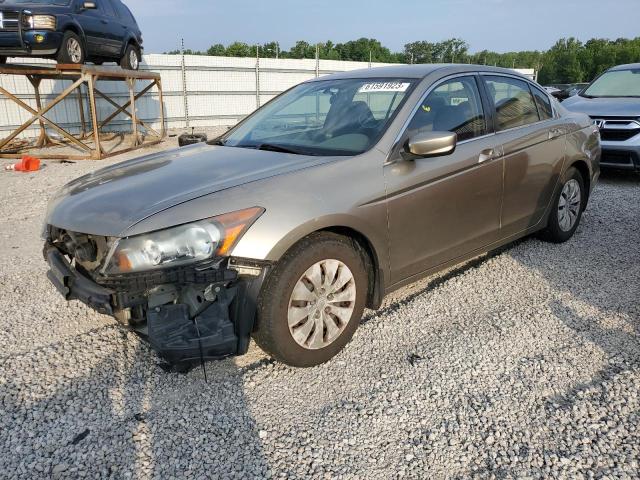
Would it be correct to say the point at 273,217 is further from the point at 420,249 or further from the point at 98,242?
the point at 420,249

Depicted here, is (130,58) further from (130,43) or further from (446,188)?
(446,188)

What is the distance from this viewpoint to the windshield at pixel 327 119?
3.40 meters

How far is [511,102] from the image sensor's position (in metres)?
4.35

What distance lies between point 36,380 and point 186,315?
3.47 ft

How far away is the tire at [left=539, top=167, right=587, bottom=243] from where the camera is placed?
192 inches

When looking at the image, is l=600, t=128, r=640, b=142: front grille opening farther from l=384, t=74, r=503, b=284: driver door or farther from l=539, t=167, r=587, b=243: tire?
l=384, t=74, r=503, b=284: driver door

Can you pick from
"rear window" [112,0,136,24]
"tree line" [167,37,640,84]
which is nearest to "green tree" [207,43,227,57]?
"tree line" [167,37,640,84]

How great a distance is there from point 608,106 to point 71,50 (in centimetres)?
1019

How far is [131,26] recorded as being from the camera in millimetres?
13789

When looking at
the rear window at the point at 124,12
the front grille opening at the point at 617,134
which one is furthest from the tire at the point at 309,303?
the rear window at the point at 124,12

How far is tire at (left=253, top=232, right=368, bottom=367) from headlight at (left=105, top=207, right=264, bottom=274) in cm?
34

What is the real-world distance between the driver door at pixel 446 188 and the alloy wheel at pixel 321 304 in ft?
1.42

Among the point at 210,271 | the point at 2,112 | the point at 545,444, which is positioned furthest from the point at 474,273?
the point at 2,112

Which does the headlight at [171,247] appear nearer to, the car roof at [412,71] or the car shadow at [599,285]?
the car shadow at [599,285]
